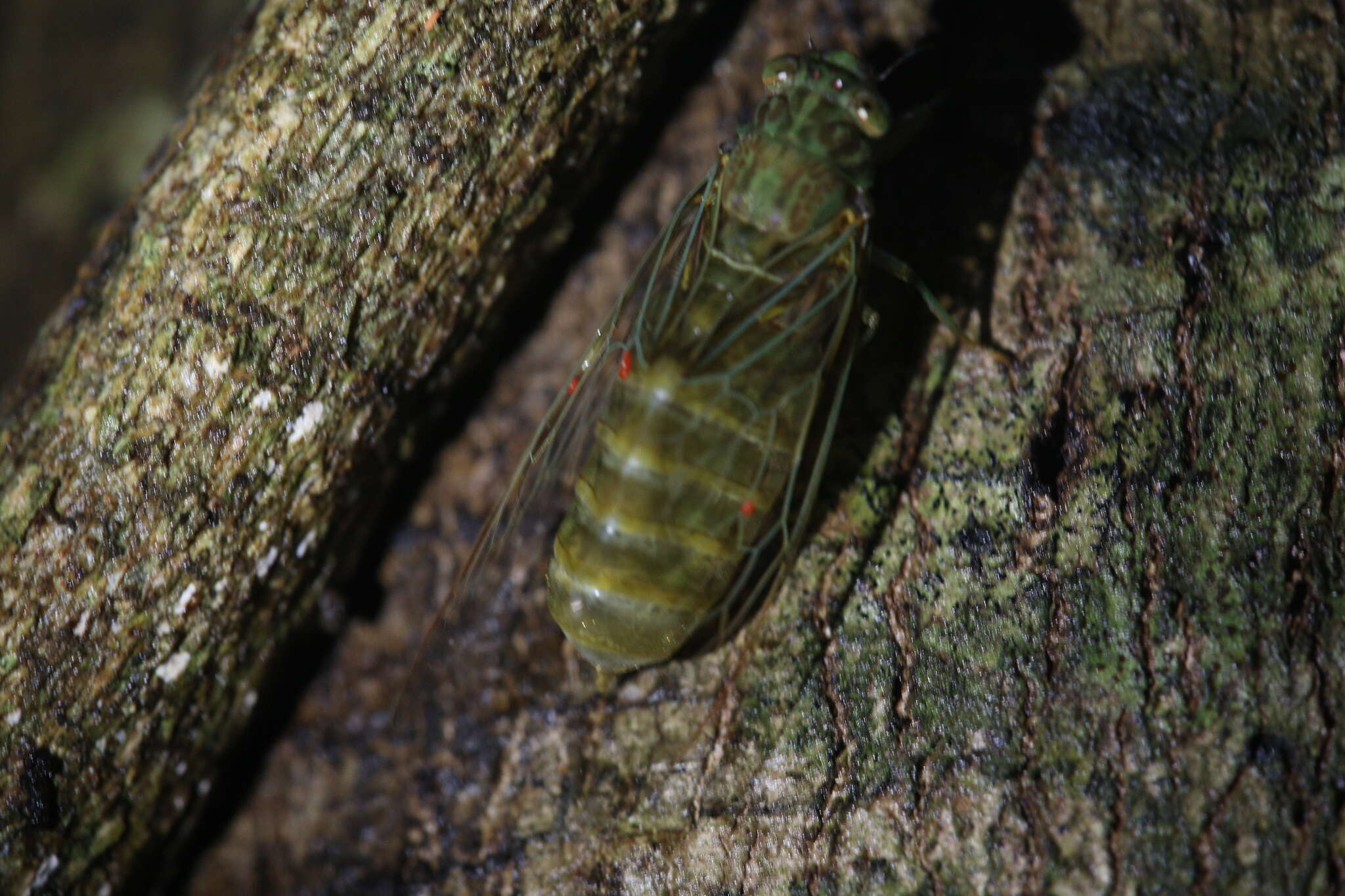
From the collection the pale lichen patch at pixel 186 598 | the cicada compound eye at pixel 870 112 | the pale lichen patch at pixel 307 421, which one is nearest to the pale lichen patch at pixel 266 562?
the pale lichen patch at pixel 186 598

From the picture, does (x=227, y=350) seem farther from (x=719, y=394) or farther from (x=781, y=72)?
(x=781, y=72)

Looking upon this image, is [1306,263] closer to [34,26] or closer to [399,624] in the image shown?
[399,624]

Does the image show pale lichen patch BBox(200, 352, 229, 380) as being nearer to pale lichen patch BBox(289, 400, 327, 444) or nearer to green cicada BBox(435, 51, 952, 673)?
pale lichen patch BBox(289, 400, 327, 444)

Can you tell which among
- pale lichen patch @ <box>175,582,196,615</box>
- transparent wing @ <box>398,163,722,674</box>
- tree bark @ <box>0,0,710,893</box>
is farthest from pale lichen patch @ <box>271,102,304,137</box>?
pale lichen patch @ <box>175,582,196,615</box>

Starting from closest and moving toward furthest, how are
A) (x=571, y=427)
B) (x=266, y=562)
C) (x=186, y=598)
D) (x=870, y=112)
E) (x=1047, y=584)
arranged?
(x=1047, y=584), (x=186, y=598), (x=266, y=562), (x=870, y=112), (x=571, y=427)

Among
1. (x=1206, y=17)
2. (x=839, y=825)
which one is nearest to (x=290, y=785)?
(x=839, y=825)

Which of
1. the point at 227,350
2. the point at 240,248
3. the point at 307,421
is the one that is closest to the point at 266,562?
the point at 307,421

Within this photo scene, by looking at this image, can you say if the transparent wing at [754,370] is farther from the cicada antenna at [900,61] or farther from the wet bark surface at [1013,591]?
the cicada antenna at [900,61]
